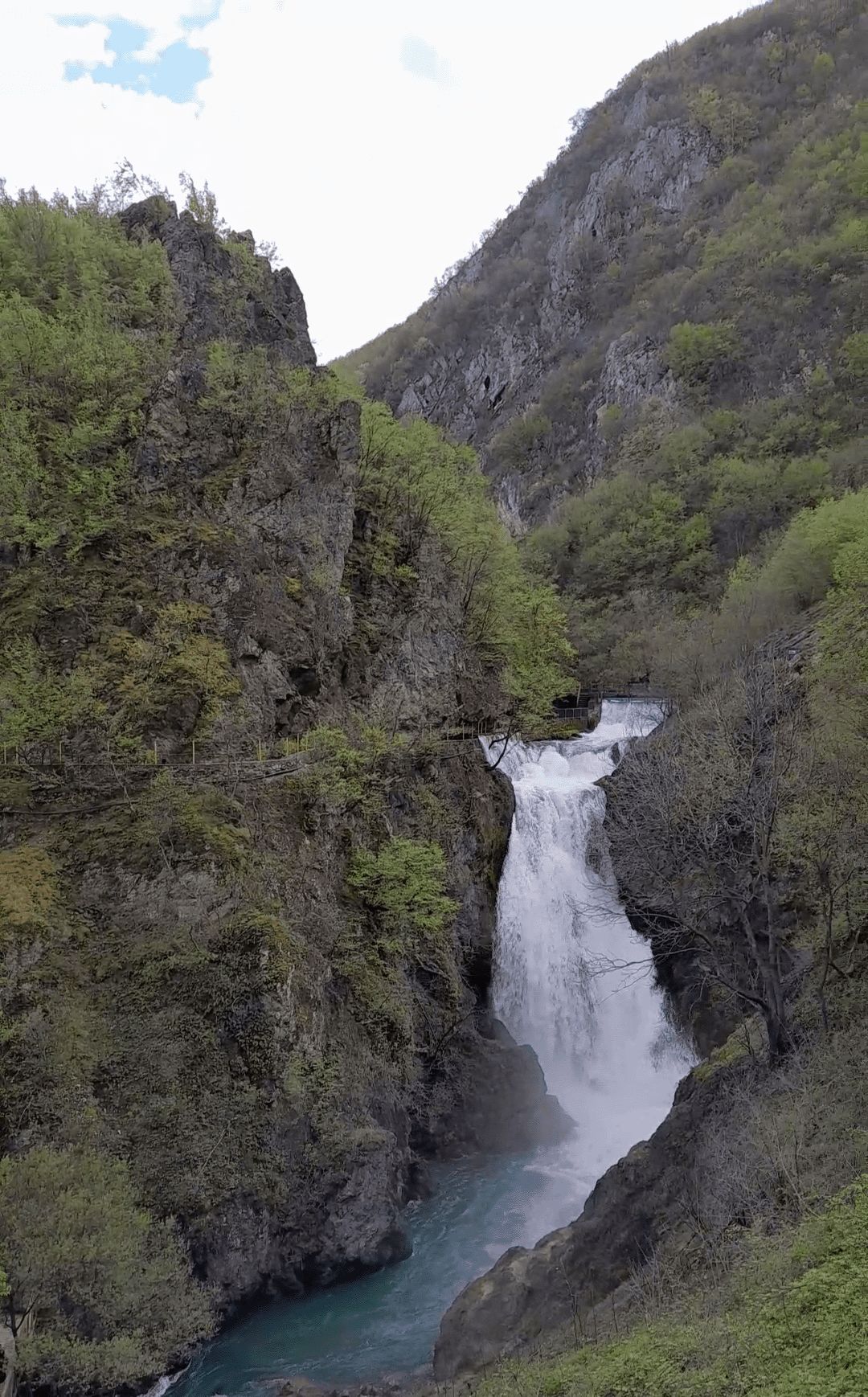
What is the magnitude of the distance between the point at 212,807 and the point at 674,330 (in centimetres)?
5915

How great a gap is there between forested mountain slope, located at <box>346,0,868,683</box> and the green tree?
115 feet

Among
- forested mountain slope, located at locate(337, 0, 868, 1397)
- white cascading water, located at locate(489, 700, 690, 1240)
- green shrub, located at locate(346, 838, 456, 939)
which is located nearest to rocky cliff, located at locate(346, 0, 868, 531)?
forested mountain slope, located at locate(337, 0, 868, 1397)

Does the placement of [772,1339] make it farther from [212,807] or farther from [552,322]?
[552,322]

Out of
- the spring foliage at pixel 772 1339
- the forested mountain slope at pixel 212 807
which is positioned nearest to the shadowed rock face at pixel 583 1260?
the forested mountain slope at pixel 212 807

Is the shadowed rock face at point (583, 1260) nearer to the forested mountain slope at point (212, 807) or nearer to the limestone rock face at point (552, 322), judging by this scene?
the forested mountain slope at point (212, 807)

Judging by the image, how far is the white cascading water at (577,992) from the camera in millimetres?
19703

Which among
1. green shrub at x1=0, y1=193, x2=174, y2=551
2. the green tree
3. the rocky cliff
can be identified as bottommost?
the green tree

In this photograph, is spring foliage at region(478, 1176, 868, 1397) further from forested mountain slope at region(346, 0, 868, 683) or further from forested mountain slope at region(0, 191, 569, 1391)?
forested mountain slope at region(346, 0, 868, 683)

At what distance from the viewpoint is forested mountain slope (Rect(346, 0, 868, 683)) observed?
49094 millimetres

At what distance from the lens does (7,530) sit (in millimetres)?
18688

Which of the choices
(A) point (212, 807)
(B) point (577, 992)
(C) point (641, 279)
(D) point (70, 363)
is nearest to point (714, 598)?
(B) point (577, 992)

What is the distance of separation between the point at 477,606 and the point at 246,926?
1657 centimetres

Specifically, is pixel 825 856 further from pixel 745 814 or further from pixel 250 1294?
pixel 250 1294

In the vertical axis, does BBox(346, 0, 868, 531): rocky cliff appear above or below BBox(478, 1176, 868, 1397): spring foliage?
above
